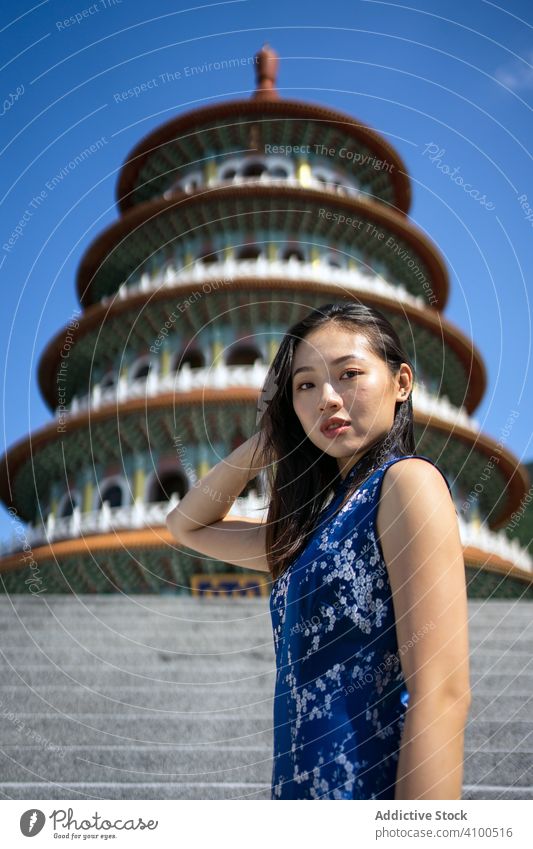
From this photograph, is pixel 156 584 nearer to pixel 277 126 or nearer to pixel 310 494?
pixel 277 126

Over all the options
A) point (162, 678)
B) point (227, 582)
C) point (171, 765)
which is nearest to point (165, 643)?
point (162, 678)

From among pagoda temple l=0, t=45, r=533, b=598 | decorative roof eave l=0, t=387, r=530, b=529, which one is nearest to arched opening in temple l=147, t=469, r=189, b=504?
pagoda temple l=0, t=45, r=533, b=598

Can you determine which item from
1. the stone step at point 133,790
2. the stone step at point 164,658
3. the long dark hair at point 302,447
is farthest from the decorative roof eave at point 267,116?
the long dark hair at point 302,447

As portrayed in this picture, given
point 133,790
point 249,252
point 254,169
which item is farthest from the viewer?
point 254,169

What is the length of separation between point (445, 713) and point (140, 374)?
15.2 m

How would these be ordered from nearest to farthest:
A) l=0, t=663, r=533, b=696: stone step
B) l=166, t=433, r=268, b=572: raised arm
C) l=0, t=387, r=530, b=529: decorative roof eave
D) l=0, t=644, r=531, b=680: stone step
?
l=166, t=433, r=268, b=572: raised arm < l=0, t=663, r=533, b=696: stone step < l=0, t=644, r=531, b=680: stone step < l=0, t=387, r=530, b=529: decorative roof eave

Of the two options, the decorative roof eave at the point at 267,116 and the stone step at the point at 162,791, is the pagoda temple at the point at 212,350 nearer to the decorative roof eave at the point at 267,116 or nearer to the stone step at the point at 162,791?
the decorative roof eave at the point at 267,116

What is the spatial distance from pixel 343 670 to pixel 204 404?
10897 millimetres

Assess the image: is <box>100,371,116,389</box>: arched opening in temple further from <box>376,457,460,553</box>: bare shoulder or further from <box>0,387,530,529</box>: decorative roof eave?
<box>376,457,460,553</box>: bare shoulder

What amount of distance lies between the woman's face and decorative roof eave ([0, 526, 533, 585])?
33.0 ft

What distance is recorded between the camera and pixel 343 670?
1.17 metres

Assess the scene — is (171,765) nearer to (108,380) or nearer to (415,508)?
(415,508)

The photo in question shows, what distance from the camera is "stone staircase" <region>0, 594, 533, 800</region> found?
10.8ft
